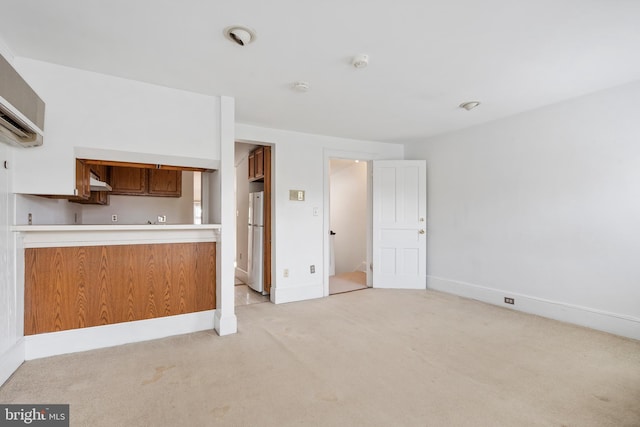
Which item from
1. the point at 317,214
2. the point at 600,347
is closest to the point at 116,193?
the point at 317,214

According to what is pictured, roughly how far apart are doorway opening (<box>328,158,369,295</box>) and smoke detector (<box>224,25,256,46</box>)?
4.05m

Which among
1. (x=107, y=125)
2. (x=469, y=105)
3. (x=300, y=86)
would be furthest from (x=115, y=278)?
(x=469, y=105)

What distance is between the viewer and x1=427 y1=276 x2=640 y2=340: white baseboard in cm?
288

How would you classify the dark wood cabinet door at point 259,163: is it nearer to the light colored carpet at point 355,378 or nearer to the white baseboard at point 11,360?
the light colored carpet at point 355,378

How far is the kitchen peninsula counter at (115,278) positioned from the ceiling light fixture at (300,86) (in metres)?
1.50

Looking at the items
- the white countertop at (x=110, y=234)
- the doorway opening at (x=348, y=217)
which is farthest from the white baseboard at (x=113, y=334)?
the doorway opening at (x=348, y=217)

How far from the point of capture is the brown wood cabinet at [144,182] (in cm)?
435

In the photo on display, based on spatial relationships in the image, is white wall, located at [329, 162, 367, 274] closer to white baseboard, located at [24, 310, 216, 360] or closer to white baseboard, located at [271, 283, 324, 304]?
white baseboard, located at [271, 283, 324, 304]

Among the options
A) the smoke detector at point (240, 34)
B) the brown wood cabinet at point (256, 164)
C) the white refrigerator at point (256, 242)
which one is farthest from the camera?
the brown wood cabinet at point (256, 164)

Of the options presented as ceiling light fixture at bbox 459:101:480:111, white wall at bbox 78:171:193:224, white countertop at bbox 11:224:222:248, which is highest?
ceiling light fixture at bbox 459:101:480:111

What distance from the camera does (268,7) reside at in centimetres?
176

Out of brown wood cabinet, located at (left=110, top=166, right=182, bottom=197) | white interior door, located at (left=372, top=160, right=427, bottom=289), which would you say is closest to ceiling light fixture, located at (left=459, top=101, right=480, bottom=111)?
white interior door, located at (left=372, top=160, right=427, bottom=289)

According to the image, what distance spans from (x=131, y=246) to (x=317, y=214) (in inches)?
92.7

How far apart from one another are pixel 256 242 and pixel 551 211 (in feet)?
12.2
